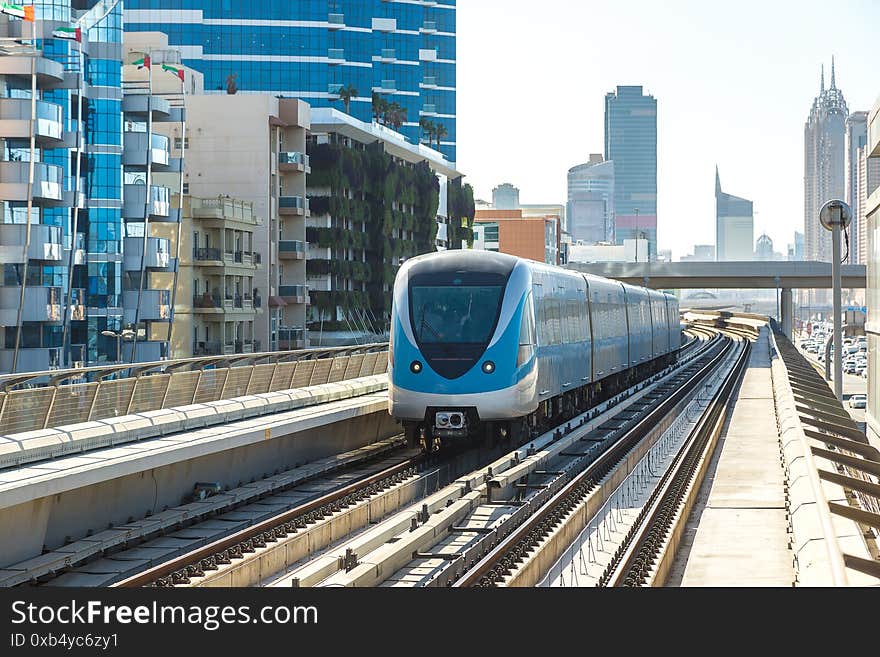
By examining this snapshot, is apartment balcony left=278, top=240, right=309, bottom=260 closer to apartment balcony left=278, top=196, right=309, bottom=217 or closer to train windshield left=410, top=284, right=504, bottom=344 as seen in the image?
apartment balcony left=278, top=196, right=309, bottom=217

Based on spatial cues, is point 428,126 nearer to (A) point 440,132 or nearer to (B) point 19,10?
(A) point 440,132

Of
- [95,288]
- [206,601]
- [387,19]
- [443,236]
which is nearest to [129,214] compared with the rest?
[95,288]

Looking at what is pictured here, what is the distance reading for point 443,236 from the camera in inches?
4050

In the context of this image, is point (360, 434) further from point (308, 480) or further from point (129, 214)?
point (129, 214)

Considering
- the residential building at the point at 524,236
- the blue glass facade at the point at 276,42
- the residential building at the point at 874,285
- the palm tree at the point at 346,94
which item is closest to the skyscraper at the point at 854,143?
the residential building at the point at 874,285

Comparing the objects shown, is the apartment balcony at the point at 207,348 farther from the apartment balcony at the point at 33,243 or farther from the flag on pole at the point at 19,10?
the flag on pole at the point at 19,10

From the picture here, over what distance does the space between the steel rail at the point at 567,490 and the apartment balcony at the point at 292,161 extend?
33967mm

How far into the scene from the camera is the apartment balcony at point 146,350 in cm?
→ 5072

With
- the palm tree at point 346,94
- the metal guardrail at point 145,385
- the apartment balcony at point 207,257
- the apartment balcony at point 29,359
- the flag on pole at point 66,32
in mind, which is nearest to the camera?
the metal guardrail at point 145,385

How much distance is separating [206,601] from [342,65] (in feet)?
331

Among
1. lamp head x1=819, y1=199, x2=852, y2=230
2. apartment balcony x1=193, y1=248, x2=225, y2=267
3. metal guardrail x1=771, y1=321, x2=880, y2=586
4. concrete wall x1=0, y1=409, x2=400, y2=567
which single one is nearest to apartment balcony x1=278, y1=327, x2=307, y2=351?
apartment balcony x1=193, y1=248, x2=225, y2=267

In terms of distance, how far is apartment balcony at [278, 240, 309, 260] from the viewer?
72125 mm

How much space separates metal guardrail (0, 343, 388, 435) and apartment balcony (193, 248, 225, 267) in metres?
29.5

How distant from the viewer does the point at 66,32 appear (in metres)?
43.4
